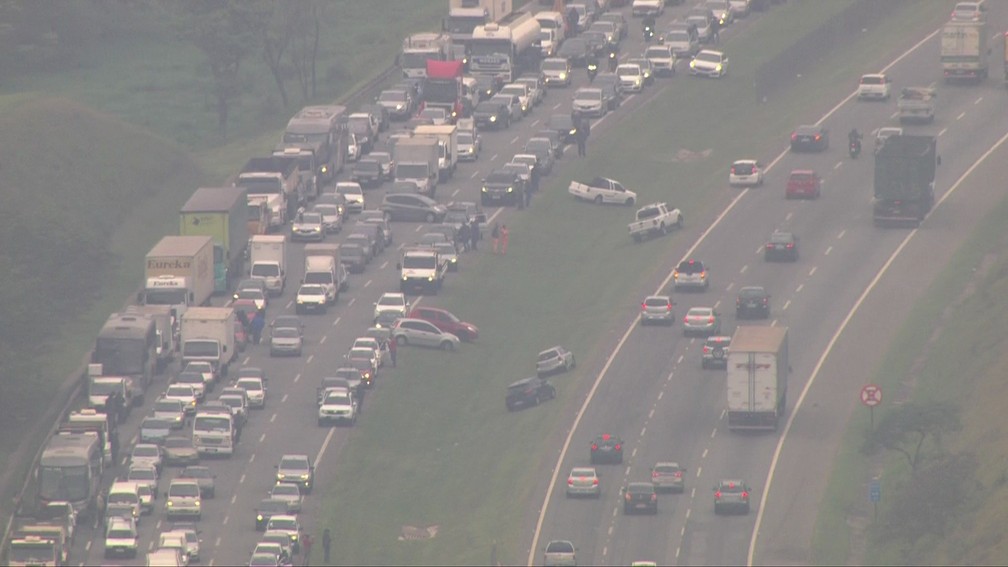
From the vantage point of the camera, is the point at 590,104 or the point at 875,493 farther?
the point at 590,104

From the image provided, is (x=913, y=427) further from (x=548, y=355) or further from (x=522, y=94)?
(x=522, y=94)

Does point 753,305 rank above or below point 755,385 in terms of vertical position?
below

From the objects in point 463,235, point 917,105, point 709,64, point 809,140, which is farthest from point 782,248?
point 709,64

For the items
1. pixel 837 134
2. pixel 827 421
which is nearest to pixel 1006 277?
pixel 827 421

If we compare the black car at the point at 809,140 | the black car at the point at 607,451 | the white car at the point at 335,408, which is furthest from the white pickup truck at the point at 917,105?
the black car at the point at 607,451

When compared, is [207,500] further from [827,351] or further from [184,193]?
[184,193]

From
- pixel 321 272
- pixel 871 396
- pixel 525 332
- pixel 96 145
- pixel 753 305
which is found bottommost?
pixel 525 332

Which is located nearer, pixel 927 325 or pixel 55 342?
pixel 927 325

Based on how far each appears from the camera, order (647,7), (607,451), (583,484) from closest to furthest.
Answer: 1. (583,484)
2. (607,451)
3. (647,7)
